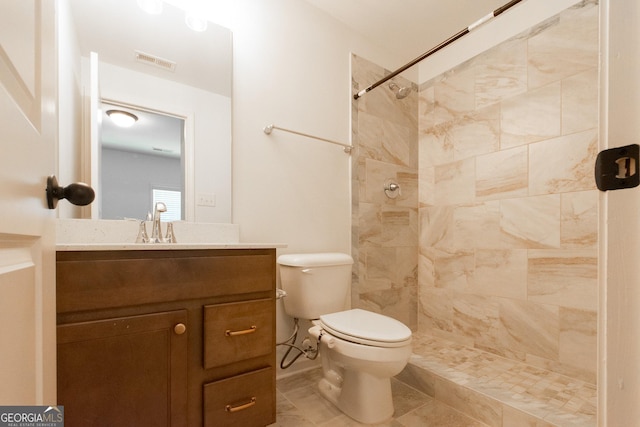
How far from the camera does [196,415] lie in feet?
3.32

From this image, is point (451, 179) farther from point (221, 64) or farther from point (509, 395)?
point (221, 64)

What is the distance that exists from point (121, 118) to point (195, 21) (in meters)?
0.67

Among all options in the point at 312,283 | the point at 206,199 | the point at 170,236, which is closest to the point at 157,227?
the point at 170,236

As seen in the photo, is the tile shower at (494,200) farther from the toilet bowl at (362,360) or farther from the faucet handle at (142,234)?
the faucet handle at (142,234)

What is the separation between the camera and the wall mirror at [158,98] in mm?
1343

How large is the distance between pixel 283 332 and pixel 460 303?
1.32 meters

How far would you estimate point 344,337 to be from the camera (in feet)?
4.39

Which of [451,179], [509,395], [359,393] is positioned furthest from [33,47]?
[451,179]

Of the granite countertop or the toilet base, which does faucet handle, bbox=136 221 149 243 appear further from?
the toilet base

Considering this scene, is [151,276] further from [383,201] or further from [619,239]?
[383,201]

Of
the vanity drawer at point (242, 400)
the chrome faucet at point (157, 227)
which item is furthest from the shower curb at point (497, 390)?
the chrome faucet at point (157, 227)

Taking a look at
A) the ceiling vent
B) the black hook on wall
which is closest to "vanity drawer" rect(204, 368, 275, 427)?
the black hook on wall

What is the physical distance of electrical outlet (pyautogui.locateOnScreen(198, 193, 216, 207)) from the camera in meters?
1.55

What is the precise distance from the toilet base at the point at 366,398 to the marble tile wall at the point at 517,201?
3.18 feet
